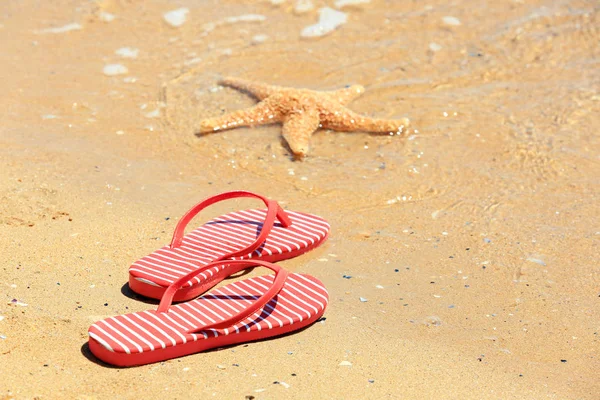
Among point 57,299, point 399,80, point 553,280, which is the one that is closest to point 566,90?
point 399,80

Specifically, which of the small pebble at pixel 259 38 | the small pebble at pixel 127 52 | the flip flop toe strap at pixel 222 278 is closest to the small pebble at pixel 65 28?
the small pebble at pixel 127 52

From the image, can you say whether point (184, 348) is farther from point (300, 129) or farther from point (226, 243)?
point (300, 129)

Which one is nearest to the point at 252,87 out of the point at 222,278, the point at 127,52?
the point at 127,52

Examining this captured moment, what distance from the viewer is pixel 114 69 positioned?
6.36m

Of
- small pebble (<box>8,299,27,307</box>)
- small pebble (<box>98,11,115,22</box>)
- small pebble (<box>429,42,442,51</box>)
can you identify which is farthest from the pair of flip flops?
small pebble (<box>98,11,115,22</box>)

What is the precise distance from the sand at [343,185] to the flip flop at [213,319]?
0.06 m

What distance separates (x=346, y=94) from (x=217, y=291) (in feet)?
9.85

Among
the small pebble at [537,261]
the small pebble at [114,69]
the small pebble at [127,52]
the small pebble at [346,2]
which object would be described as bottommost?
the small pebble at [537,261]

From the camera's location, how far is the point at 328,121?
18.2ft

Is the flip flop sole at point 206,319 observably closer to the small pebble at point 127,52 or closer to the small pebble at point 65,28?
the small pebble at point 127,52

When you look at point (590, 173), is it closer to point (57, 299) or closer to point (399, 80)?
point (399, 80)

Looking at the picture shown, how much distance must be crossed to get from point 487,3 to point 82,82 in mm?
4182

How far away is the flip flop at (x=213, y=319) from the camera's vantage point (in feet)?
9.15

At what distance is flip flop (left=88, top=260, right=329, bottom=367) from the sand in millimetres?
61
